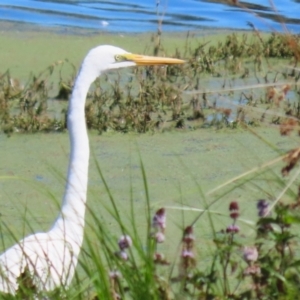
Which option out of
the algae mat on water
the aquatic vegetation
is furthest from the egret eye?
the aquatic vegetation

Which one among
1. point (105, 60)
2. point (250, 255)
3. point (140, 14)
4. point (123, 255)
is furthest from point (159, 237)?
point (140, 14)

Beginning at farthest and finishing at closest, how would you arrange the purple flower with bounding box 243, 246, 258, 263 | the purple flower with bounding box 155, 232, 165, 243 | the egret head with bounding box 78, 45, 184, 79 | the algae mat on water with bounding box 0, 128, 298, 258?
the algae mat on water with bounding box 0, 128, 298, 258
the egret head with bounding box 78, 45, 184, 79
the purple flower with bounding box 155, 232, 165, 243
the purple flower with bounding box 243, 246, 258, 263

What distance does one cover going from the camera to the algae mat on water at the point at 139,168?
3.71 metres

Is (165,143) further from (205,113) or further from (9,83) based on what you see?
(9,83)

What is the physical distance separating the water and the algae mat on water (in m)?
2.95

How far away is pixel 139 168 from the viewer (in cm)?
428

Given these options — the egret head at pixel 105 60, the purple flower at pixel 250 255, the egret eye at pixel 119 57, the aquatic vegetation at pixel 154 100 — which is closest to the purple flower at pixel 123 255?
the purple flower at pixel 250 255

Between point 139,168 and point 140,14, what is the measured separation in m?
4.11

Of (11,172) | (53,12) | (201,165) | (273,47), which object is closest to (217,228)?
(201,165)

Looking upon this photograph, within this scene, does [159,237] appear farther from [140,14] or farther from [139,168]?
[140,14]

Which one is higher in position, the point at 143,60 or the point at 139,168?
the point at 143,60

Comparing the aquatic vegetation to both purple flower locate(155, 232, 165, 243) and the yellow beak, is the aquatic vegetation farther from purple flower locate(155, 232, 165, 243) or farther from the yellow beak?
purple flower locate(155, 232, 165, 243)

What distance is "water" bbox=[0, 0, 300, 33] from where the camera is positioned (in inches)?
304

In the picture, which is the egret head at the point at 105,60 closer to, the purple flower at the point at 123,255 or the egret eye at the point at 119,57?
the egret eye at the point at 119,57
